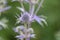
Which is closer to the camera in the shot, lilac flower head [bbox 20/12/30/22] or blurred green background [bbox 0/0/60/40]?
lilac flower head [bbox 20/12/30/22]

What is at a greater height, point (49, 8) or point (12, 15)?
point (49, 8)

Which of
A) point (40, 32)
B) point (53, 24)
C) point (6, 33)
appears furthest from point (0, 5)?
point (53, 24)

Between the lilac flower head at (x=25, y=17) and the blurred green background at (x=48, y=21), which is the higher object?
the blurred green background at (x=48, y=21)

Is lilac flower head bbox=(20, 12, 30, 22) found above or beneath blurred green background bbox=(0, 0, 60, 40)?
beneath

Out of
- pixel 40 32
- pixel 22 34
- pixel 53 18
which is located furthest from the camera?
pixel 53 18

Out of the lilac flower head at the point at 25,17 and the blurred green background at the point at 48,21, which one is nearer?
the lilac flower head at the point at 25,17

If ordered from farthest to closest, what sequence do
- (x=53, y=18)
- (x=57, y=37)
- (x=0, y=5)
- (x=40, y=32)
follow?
(x=53, y=18), (x=40, y=32), (x=57, y=37), (x=0, y=5)

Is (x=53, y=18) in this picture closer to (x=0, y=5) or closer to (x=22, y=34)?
(x=0, y=5)

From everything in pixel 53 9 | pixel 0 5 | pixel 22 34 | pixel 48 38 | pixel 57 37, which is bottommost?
pixel 22 34
